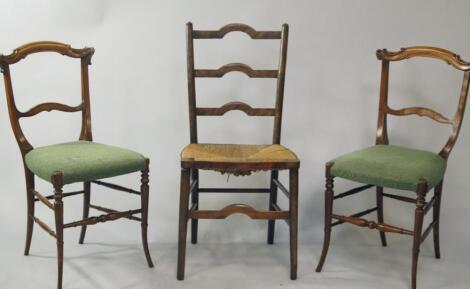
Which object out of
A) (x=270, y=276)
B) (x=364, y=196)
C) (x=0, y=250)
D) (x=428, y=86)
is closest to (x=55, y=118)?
(x=0, y=250)

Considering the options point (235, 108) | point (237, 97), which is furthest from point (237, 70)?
point (237, 97)


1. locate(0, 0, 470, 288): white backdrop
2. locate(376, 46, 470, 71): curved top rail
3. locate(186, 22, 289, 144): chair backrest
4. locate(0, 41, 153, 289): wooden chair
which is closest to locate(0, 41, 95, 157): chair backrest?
locate(0, 41, 153, 289): wooden chair

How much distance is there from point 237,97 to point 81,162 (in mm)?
983

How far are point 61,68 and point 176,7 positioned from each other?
682mm

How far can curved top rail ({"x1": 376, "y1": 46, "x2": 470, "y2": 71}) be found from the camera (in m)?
2.46

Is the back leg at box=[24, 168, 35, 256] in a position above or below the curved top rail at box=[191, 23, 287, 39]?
below

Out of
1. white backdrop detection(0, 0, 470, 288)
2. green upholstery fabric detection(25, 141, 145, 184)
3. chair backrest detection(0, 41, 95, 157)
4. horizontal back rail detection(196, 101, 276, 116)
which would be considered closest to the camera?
green upholstery fabric detection(25, 141, 145, 184)

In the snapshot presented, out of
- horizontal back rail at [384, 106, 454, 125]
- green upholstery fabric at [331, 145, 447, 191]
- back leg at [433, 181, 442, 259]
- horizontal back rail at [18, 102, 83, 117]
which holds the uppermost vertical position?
horizontal back rail at [18, 102, 83, 117]

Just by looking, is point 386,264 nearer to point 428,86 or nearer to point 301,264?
point 301,264

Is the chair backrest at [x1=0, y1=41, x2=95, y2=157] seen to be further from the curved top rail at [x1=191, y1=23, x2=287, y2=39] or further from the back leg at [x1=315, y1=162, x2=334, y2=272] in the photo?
the back leg at [x1=315, y1=162, x2=334, y2=272]

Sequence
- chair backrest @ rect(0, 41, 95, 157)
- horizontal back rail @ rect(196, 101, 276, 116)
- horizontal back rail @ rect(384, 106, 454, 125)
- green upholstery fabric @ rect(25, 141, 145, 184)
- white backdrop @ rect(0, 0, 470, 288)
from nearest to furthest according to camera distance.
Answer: green upholstery fabric @ rect(25, 141, 145, 184) → chair backrest @ rect(0, 41, 95, 157) → horizontal back rail @ rect(384, 106, 454, 125) → horizontal back rail @ rect(196, 101, 276, 116) → white backdrop @ rect(0, 0, 470, 288)

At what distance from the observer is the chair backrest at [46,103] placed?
7.94ft

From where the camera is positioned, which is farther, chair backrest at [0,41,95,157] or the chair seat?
chair backrest at [0,41,95,157]

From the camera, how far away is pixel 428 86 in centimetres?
295
